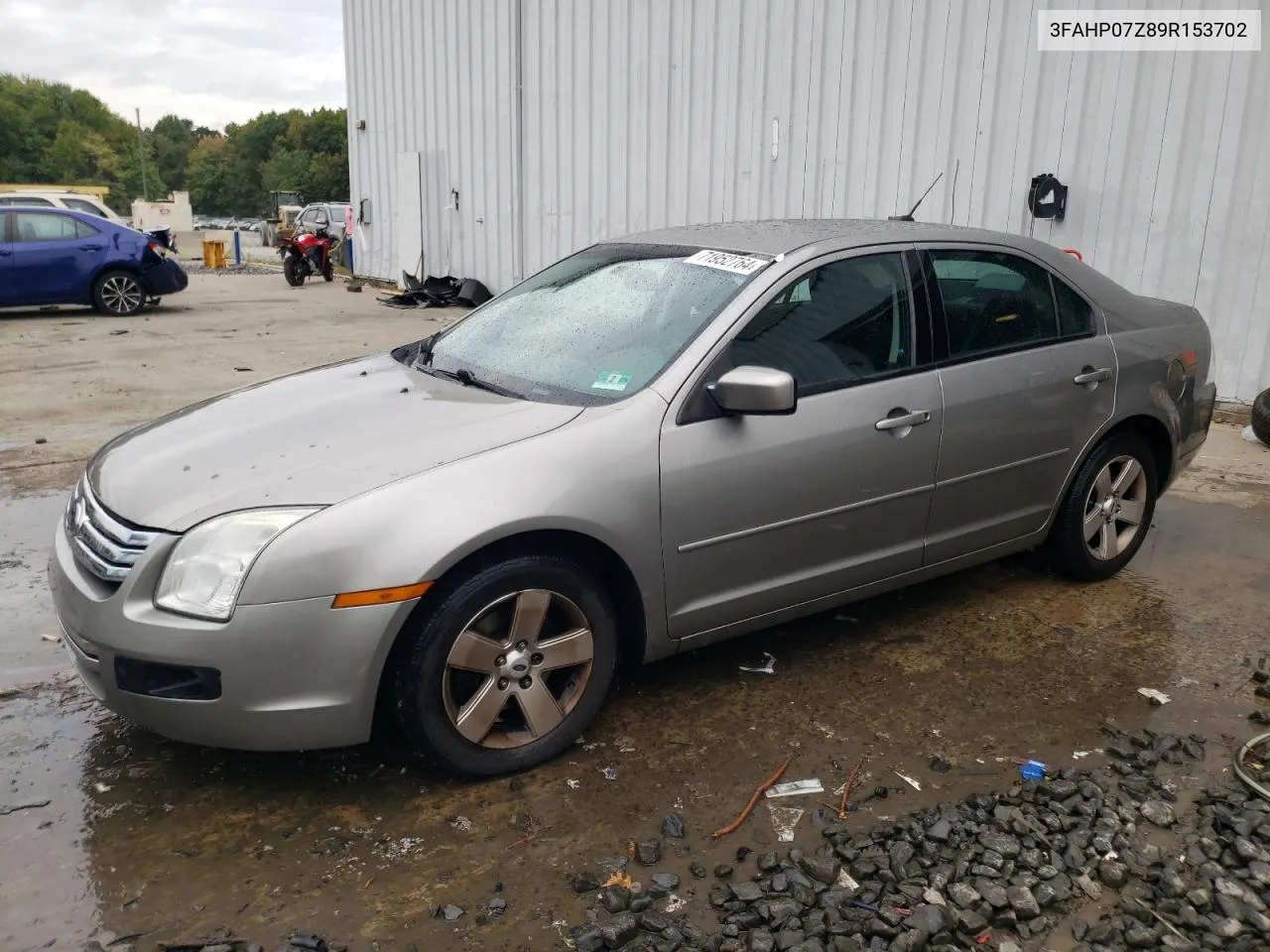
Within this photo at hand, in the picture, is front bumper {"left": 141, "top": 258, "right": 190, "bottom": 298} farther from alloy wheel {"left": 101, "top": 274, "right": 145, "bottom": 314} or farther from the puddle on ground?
the puddle on ground

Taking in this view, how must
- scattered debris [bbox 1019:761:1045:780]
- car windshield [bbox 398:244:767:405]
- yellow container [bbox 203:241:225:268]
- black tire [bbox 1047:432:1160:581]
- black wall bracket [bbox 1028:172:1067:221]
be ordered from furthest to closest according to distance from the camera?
1. yellow container [bbox 203:241:225:268]
2. black wall bracket [bbox 1028:172:1067:221]
3. black tire [bbox 1047:432:1160:581]
4. car windshield [bbox 398:244:767:405]
5. scattered debris [bbox 1019:761:1045:780]

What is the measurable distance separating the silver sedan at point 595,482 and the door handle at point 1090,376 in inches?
0.5

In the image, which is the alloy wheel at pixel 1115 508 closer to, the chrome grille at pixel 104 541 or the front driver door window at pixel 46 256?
the chrome grille at pixel 104 541

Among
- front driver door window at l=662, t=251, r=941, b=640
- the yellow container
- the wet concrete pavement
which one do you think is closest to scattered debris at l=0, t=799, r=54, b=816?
the wet concrete pavement

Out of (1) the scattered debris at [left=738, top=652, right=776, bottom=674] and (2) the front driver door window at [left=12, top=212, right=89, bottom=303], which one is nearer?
(1) the scattered debris at [left=738, top=652, right=776, bottom=674]

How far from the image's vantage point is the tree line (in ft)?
318

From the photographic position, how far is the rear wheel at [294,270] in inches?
781

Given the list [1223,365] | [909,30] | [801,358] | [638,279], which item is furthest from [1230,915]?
[909,30]

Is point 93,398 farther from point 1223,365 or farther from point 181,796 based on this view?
point 1223,365

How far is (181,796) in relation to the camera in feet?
9.88

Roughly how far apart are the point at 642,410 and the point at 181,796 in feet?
5.86

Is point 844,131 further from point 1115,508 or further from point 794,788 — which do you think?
point 794,788

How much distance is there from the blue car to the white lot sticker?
40.4ft

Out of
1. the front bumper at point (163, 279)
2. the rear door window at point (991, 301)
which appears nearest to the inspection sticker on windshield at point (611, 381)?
the rear door window at point (991, 301)
